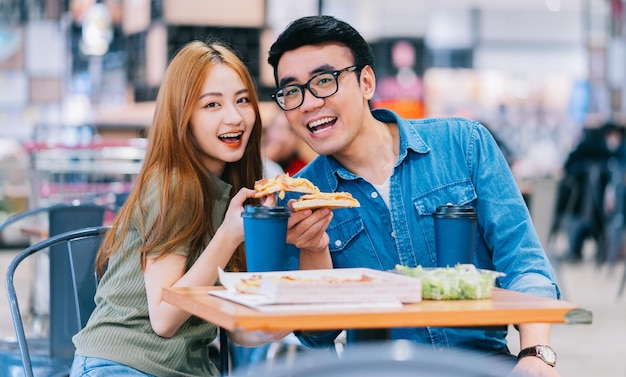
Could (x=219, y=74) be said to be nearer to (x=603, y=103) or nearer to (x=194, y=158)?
(x=194, y=158)

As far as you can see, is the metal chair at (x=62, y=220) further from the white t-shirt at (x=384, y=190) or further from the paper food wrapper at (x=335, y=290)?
the paper food wrapper at (x=335, y=290)

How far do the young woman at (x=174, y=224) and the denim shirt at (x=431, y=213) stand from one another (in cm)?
24

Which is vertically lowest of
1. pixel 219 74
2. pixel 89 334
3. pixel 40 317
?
pixel 40 317

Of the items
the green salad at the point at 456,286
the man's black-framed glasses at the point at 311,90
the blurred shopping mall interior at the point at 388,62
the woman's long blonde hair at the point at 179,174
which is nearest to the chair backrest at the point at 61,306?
the woman's long blonde hair at the point at 179,174

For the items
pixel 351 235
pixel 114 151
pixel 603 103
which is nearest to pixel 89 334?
pixel 351 235

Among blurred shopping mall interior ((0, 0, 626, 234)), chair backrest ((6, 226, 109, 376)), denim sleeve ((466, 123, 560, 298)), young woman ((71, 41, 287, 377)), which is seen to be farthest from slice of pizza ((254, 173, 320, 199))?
blurred shopping mall interior ((0, 0, 626, 234))

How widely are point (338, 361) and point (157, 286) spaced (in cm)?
99

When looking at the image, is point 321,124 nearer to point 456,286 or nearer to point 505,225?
point 505,225

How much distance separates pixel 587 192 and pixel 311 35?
9.64 metres

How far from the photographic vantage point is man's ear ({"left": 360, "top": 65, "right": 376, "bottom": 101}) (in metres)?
2.47

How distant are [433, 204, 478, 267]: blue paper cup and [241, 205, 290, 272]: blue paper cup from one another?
32cm

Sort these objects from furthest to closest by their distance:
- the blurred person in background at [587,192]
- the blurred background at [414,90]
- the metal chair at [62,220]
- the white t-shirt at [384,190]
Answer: the blurred person in background at [587,192], the blurred background at [414,90], the metal chair at [62,220], the white t-shirt at [384,190]

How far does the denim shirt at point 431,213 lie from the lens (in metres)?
2.30

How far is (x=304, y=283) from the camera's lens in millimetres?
1595
